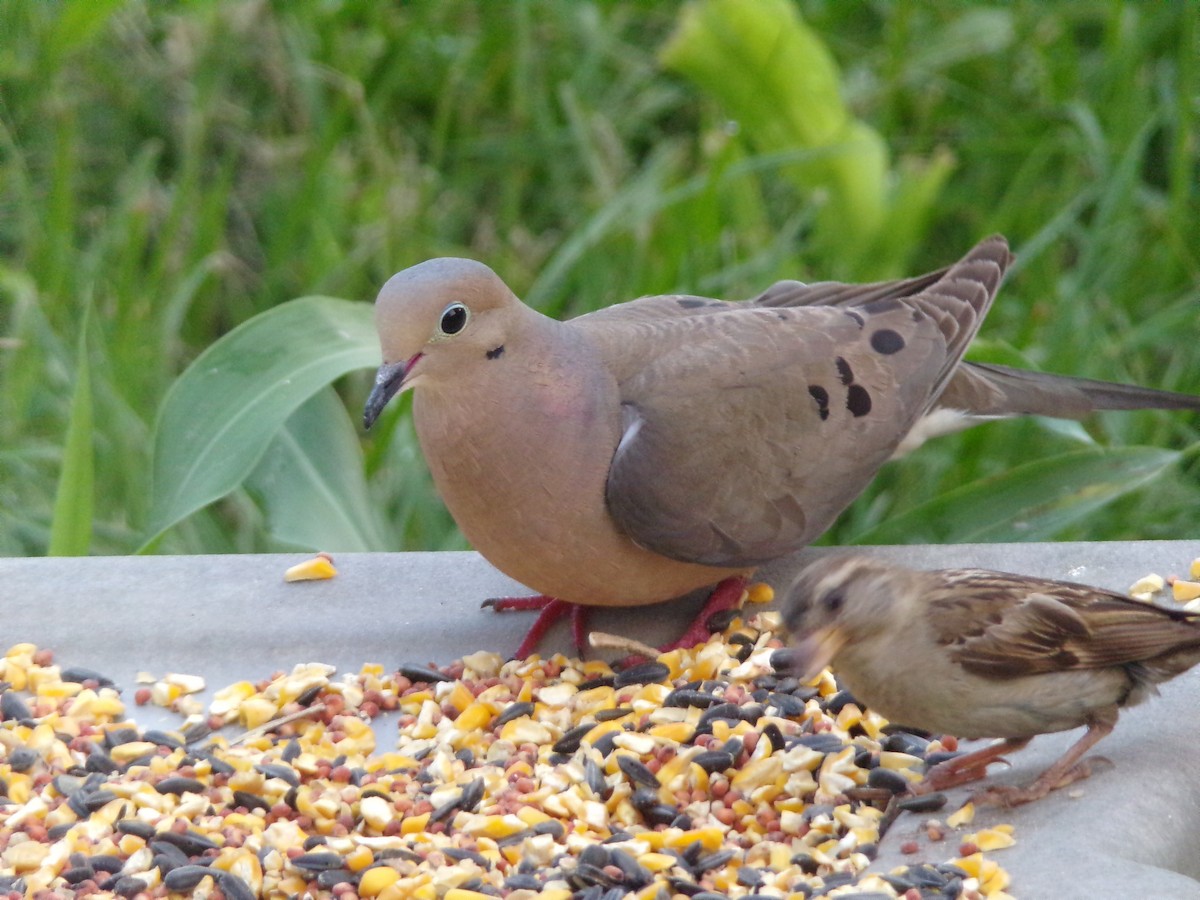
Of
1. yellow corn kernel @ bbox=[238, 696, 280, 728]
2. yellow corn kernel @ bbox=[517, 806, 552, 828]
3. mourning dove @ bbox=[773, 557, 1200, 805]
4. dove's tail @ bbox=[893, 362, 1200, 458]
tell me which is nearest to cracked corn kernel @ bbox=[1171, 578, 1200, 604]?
mourning dove @ bbox=[773, 557, 1200, 805]

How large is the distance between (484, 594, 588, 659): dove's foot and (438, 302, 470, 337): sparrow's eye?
59 centimetres

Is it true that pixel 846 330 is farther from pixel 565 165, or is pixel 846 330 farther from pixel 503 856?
pixel 565 165

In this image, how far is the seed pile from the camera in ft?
7.42

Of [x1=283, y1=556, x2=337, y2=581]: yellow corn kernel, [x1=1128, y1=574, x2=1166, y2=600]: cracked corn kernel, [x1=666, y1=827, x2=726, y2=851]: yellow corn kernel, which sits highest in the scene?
[x1=1128, y1=574, x2=1166, y2=600]: cracked corn kernel

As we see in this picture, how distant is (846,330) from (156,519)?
61.9 inches

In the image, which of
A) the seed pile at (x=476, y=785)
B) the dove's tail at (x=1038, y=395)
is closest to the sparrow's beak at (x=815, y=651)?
the seed pile at (x=476, y=785)

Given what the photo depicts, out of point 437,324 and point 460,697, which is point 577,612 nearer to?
point 460,697

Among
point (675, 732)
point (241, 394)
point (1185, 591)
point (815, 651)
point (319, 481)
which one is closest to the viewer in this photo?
point (815, 651)

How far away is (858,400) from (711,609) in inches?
20.7

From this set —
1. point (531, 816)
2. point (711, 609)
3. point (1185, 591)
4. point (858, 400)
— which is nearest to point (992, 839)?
point (531, 816)

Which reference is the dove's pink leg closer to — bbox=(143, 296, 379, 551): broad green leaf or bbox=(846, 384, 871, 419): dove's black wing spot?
bbox=(846, 384, 871, 419): dove's black wing spot

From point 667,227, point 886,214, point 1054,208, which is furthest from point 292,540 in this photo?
point 1054,208

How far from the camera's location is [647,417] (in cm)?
300

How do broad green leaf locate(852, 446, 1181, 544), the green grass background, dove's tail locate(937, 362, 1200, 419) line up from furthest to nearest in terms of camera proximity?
the green grass background < broad green leaf locate(852, 446, 1181, 544) < dove's tail locate(937, 362, 1200, 419)
